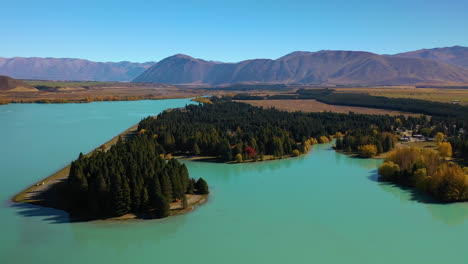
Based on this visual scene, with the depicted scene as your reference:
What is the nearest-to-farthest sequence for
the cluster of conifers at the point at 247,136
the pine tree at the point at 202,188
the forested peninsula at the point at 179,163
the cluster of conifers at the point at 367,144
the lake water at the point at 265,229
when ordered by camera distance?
the lake water at the point at 265,229, the forested peninsula at the point at 179,163, the pine tree at the point at 202,188, the cluster of conifers at the point at 247,136, the cluster of conifers at the point at 367,144

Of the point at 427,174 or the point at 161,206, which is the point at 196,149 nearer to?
the point at 161,206

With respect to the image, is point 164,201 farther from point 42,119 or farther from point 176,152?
point 42,119

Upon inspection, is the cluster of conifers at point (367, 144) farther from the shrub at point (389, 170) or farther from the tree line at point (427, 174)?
the shrub at point (389, 170)

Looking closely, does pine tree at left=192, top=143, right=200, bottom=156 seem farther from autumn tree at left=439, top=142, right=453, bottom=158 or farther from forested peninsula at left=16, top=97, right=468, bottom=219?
autumn tree at left=439, top=142, right=453, bottom=158

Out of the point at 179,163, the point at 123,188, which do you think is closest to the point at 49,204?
the point at 123,188

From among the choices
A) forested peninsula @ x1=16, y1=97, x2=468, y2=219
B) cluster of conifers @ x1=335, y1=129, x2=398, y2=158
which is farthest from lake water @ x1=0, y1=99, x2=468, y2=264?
cluster of conifers @ x1=335, y1=129, x2=398, y2=158

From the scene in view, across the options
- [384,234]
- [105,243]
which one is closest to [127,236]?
[105,243]

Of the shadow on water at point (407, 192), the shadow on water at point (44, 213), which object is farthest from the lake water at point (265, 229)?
the shadow on water at point (407, 192)
